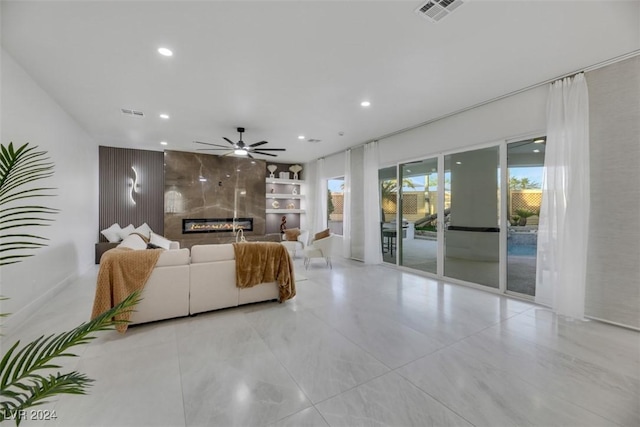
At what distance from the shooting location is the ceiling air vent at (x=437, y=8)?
223 cm

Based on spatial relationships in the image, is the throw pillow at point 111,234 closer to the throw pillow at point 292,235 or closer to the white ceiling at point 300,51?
the white ceiling at point 300,51

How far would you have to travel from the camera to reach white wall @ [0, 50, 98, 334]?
2.97m

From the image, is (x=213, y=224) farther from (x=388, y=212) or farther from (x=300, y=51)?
(x=300, y=51)

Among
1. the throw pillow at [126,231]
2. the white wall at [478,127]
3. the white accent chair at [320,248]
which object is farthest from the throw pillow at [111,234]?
the white wall at [478,127]

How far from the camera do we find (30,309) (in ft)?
10.9

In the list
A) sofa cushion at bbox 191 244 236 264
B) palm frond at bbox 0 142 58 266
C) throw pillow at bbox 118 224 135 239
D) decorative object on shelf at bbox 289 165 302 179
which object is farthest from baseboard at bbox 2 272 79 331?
decorative object on shelf at bbox 289 165 302 179

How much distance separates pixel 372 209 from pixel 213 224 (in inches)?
186

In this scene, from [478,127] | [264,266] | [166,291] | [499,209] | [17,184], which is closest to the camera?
[17,184]

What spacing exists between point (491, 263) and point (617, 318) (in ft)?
4.93

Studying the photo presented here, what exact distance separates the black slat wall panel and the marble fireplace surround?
0.40 meters

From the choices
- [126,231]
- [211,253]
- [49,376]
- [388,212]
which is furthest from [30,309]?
[388,212]

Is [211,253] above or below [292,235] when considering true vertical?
above

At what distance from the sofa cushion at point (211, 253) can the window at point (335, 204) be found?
4878mm

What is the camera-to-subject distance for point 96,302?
9.44ft
